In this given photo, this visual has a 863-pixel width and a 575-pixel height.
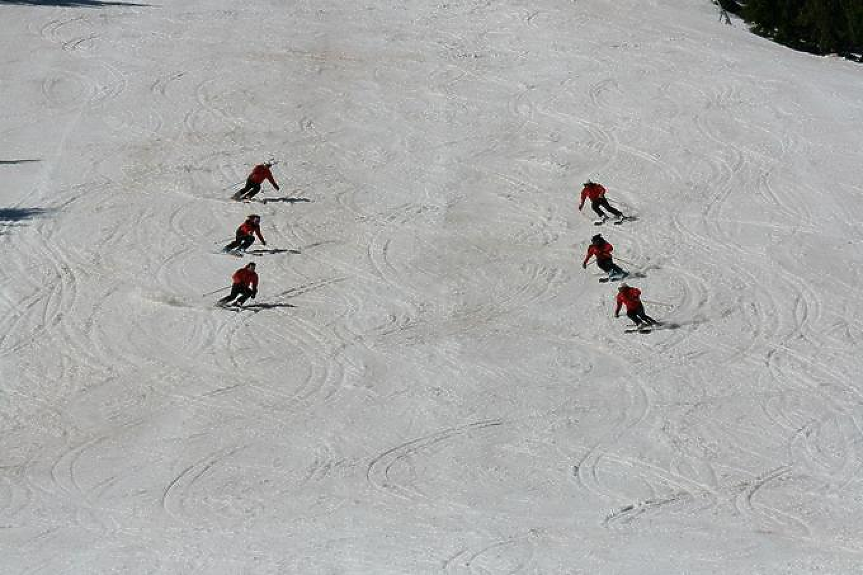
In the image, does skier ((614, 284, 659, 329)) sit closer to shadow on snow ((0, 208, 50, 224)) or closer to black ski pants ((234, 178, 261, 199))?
black ski pants ((234, 178, 261, 199))

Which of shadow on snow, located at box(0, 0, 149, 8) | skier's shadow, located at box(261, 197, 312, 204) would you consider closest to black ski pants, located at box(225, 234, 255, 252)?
skier's shadow, located at box(261, 197, 312, 204)

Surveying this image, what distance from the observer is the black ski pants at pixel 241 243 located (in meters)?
23.9

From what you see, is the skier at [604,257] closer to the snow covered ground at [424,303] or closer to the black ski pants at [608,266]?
the black ski pants at [608,266]

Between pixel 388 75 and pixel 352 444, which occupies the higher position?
pixel 388 75

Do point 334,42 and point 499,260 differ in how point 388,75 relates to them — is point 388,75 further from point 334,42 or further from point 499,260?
point 499,260

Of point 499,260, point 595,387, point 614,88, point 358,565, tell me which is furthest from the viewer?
point 614,88

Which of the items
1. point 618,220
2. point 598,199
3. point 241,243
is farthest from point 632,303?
point 241,243

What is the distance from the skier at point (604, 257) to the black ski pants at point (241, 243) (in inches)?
214

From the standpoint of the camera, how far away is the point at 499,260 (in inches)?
966

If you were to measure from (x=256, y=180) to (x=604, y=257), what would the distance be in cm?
663

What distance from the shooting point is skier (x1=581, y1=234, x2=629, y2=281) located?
23.4 meters

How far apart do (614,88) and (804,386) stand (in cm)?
1379

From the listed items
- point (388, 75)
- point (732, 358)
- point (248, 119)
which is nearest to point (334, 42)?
point (388, 75)

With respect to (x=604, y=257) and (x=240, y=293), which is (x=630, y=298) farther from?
(x=240, y=293)
